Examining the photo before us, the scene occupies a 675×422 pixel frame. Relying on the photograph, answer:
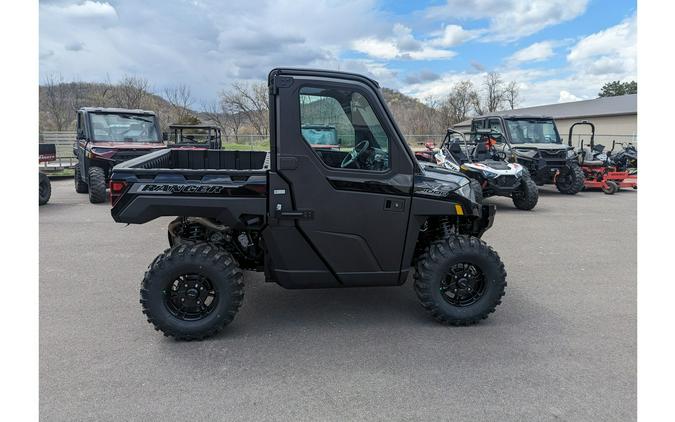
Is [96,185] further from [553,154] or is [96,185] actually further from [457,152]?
[553,154]

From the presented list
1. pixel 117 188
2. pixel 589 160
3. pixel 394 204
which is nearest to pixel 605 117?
pixel 589 160

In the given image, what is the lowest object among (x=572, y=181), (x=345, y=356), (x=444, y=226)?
(x=345, y=356)

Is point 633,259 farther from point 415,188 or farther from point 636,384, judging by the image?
point 415,188

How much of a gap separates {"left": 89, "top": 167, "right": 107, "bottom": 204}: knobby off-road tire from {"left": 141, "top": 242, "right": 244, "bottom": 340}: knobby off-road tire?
7.99m

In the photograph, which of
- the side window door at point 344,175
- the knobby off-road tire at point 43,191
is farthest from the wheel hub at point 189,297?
the knobby off-road tire at point 43,191

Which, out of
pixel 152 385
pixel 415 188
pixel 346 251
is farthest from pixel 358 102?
pixel 152 385

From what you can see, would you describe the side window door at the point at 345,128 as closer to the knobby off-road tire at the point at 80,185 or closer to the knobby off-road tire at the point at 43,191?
the knobby off-road tire at the point at 43,191

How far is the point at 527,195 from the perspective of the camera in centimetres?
1040

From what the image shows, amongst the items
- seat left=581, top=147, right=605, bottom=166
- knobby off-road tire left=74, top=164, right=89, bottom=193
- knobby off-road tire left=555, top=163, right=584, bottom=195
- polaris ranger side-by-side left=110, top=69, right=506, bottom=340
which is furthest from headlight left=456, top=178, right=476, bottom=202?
seat left=581, top=147, right=605, bottom=166

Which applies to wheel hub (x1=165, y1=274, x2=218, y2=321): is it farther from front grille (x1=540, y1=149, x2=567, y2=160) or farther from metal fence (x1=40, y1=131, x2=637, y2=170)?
metal fence (x1=40, y1=131, x2=637, y2=170)

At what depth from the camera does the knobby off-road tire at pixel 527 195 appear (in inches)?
408

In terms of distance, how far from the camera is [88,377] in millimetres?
3209

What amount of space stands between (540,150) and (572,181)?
4.50 feet

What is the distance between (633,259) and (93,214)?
9622mm
